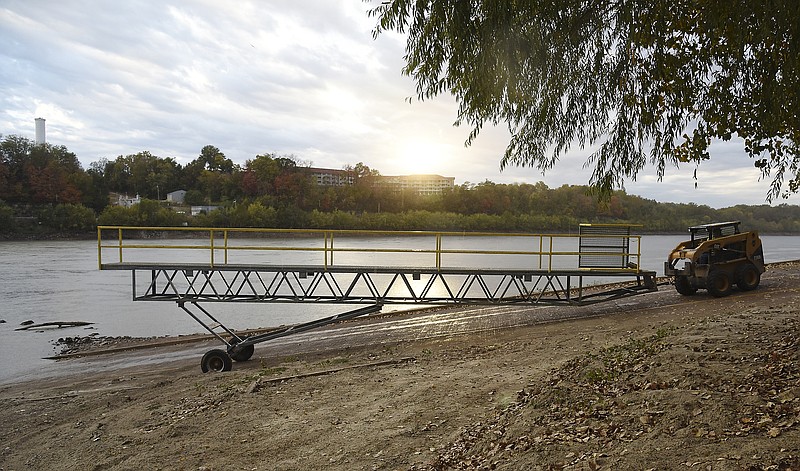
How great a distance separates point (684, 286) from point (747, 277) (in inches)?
73.0

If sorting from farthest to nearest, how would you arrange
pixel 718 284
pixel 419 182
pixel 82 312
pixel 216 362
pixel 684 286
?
pixel 419 182 < pixel 82 312 < pixel 684 286 < pixel 718 284 < pixel 216 362

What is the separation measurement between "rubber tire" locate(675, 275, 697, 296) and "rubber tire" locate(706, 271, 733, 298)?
0.84 metres

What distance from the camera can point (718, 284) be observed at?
1677 cm

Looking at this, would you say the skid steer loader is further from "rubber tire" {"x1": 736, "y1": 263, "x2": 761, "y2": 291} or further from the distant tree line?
the distant tree line

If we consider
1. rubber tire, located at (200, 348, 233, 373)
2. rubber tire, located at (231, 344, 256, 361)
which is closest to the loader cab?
rubber tire, located at (231, 344, 256, 361)

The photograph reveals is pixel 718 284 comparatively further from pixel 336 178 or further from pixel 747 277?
pixel 336 178

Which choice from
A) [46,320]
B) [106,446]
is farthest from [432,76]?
[46,320]

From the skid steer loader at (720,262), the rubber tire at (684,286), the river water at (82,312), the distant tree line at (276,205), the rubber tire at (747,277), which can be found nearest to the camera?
the skid steer loader at (720,262)

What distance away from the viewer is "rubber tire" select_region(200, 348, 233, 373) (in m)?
12.3

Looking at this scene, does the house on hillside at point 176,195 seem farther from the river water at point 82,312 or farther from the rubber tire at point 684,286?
the rubber tire at point 684,286

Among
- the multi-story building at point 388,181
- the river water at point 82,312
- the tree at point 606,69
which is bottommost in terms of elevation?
the river water at point 82,312

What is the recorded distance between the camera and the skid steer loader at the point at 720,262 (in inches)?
663

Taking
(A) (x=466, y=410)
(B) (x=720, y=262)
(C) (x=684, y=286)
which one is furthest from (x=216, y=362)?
(B) (x=720, y=262)

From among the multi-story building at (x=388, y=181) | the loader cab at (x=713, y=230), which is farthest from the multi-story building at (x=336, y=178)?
the loader cab at (x=713, y=230)
